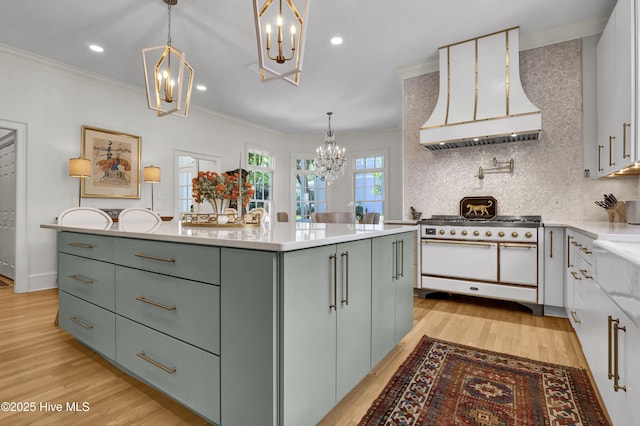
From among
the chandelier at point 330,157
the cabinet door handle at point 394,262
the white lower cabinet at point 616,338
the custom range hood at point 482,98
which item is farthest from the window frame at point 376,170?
the white lower cabinet at point 616,338

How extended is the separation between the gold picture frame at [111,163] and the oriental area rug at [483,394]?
456 cm

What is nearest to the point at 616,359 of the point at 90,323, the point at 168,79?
the point at 90,323

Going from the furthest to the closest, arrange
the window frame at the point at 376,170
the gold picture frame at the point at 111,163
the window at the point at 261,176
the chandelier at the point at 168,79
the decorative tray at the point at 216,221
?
the window frame at the point at 376,170 → the window at the point at 261,176 → the gold picture frame at the point at 111,163 → the chandelier at the point at 168,79 → the decorative tray at the point at 216,221

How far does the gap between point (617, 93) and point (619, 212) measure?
103 centimetres

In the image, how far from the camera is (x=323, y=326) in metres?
1.26

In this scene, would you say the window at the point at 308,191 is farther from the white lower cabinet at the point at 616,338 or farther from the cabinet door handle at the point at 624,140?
the white lower cabinet at the point at 616,338

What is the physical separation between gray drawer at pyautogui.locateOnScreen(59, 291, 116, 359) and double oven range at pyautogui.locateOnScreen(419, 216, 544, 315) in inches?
114

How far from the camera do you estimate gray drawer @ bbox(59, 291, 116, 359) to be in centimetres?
172

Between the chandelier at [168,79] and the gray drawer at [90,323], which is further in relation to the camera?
the chandelier at [168,79]

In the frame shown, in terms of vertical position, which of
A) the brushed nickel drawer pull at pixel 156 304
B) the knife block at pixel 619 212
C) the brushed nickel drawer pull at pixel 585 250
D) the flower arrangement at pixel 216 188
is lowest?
the brushed nickel drawer pull at pixel 156 304

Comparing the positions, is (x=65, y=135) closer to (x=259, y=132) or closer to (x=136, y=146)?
(x=136, y=146)

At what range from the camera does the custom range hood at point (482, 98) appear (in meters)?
3.15

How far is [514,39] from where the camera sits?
10.6ft

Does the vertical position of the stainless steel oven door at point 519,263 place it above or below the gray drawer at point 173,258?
below
